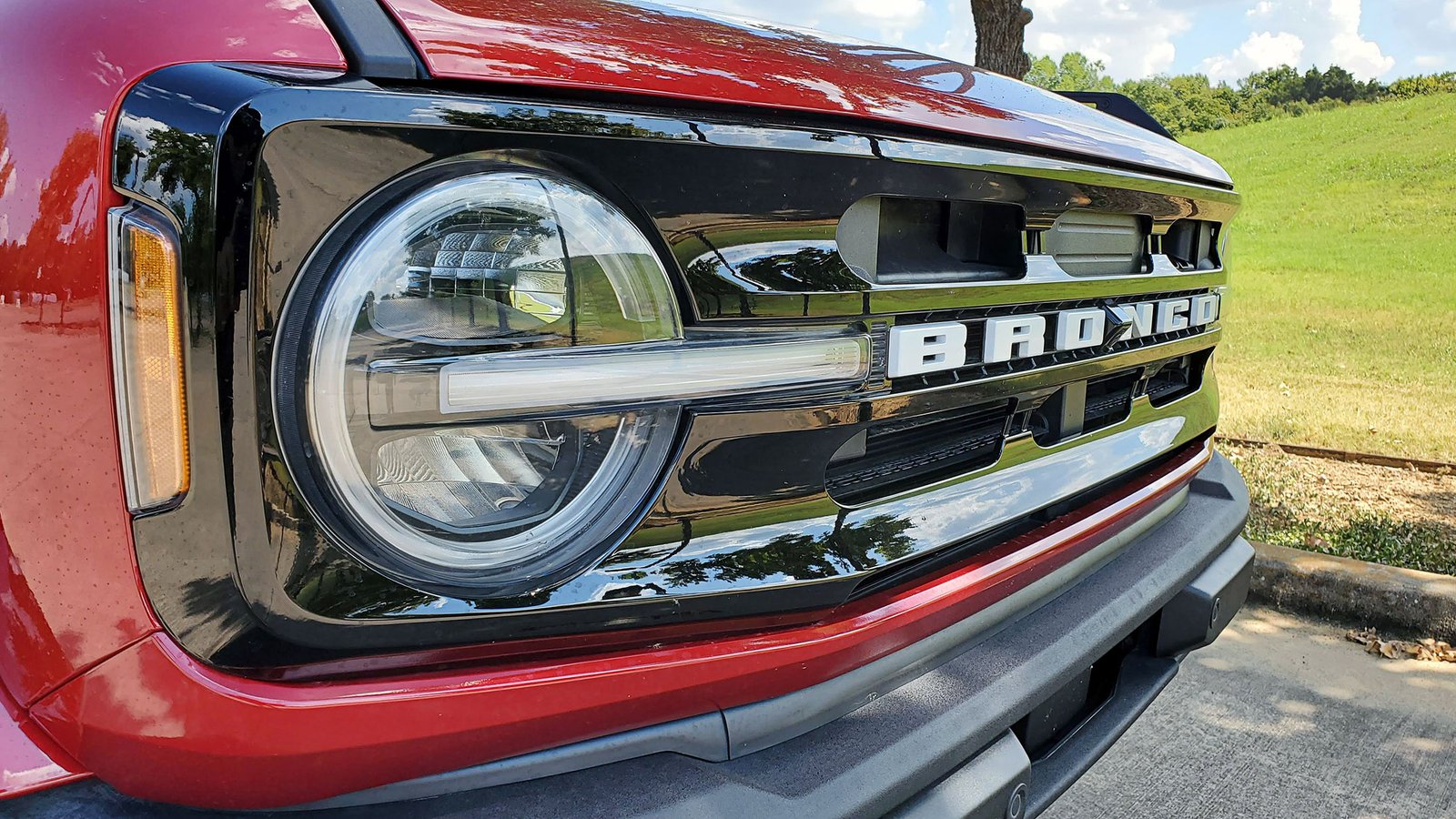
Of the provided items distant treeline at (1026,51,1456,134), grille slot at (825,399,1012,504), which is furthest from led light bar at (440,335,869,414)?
distant treeline at (1026,51,1456,134)

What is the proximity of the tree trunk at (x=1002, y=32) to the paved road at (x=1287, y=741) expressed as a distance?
12.8 ft

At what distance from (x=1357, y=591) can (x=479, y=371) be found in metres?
3.56

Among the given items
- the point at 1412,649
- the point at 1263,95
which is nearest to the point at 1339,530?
the point at 1412,649

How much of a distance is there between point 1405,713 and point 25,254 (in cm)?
347

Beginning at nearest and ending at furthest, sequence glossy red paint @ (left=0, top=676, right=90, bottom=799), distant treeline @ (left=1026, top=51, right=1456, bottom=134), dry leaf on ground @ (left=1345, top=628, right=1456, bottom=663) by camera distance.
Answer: glossy red paint @ (left=0, top=676, right=90, bottom=799) < dry leaf on ground @ (left=1345, top=628, right=1456, bottom=663) < distant treeline @ (left=1026, top=51, right=1456, bottom=134)

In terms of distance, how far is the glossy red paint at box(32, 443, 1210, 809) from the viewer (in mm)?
893

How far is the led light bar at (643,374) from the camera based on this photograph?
Answer: 3.10 ft

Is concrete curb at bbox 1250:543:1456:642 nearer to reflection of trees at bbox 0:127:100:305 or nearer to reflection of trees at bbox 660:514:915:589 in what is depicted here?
reflection of trees at bbox 660:514:915:589

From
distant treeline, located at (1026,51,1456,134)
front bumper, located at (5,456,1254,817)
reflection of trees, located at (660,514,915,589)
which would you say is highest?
distant treeline, located at (1026,51,1456,134)

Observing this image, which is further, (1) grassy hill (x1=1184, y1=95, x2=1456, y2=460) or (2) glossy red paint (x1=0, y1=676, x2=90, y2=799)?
(1) grassy hill (x1=1184, y1=95, x2=1456, y2=460)

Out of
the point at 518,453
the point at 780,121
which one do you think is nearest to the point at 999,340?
the point at 780,121

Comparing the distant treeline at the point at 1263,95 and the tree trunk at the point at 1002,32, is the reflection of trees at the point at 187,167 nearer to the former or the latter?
the tree trunk at the point at 1002,32

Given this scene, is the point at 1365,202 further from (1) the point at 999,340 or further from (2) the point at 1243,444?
(1) the point at 999,340

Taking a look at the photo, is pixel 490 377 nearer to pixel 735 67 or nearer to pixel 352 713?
pixel 352 713
